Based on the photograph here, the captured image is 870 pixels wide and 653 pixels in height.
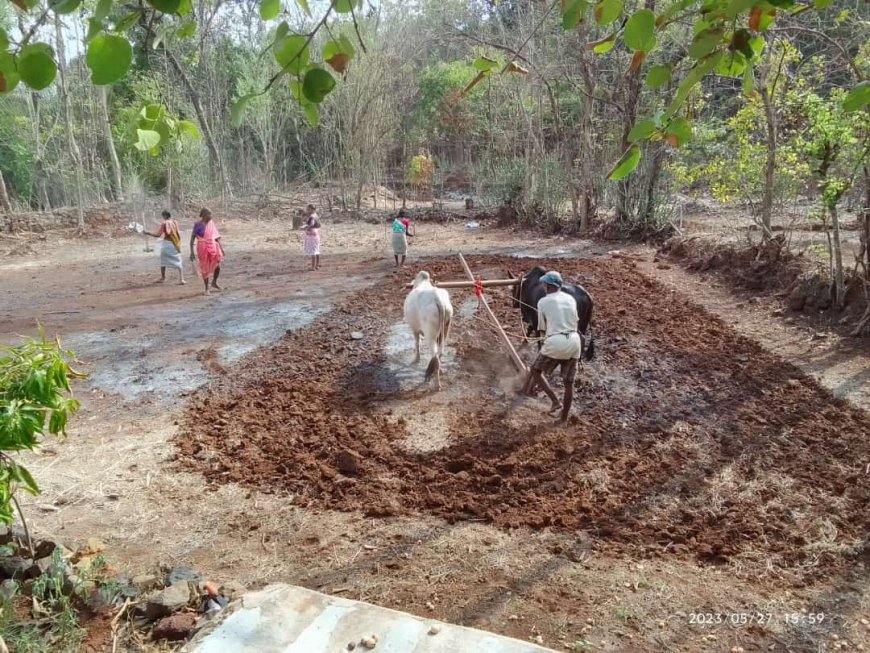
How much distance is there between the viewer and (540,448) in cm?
528

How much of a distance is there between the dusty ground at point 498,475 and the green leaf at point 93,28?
3.28 m

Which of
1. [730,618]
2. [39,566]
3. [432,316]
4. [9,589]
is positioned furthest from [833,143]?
[9,589]

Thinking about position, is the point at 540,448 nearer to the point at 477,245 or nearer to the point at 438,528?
the point at 438,528

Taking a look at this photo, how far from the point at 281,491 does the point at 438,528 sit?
1397 millimetres

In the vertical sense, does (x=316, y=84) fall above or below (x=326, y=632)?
above

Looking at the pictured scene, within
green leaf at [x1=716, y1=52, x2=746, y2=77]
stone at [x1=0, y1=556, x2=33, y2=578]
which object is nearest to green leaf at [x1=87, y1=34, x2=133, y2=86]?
green leaf at [x1=716, y1=52, x2=746, y2=77]

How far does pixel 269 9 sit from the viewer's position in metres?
1.30

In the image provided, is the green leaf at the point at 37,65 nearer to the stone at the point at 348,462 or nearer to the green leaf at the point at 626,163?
the green leaf at the point at 626,163

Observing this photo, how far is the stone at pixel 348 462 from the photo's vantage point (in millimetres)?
5129

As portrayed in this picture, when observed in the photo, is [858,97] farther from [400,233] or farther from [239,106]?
[400,233]

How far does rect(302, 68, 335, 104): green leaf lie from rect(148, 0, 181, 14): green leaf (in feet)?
0.87

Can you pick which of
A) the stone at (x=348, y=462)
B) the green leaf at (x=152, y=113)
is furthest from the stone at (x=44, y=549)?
the green leaf at (x=152, y=113)

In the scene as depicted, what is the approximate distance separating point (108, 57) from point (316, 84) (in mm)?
375

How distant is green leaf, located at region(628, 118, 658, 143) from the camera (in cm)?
135
